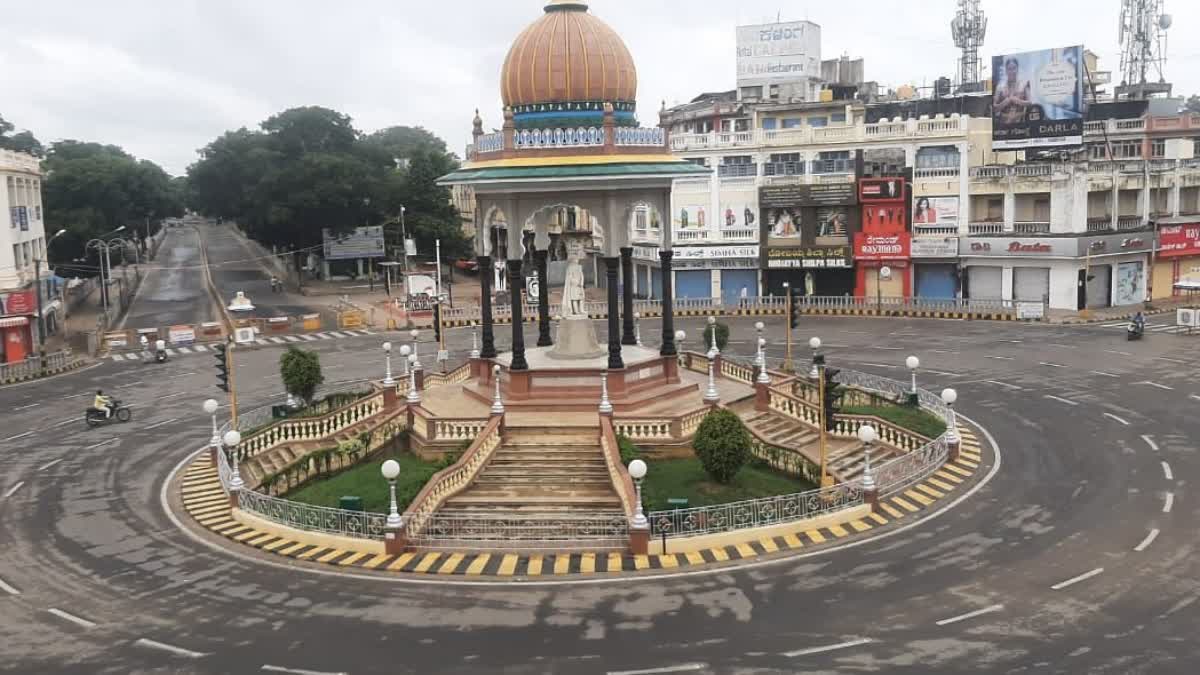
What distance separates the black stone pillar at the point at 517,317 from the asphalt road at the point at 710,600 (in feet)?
38.1

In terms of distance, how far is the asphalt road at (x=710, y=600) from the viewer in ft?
60.6

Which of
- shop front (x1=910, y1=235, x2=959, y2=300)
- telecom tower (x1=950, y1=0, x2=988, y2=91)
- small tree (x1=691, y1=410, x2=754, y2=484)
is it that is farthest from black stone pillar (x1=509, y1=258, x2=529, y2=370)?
telecom tower (x1=950, y1=0, x2=988, y2=91)

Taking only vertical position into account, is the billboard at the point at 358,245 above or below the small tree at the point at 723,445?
above

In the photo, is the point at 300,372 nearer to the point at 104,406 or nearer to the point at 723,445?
the point at 104,406

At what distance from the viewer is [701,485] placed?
28328 millimetres

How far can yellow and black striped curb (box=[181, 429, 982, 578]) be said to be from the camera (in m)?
23.6

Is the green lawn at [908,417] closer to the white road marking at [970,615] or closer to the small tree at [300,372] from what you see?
the white road marking at [970,615]

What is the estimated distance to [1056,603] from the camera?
66.5ft

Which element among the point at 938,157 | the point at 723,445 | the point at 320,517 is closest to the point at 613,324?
the point at 723,445

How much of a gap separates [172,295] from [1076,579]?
9018 centimetres

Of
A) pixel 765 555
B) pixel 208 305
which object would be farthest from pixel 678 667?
pixel 208 305

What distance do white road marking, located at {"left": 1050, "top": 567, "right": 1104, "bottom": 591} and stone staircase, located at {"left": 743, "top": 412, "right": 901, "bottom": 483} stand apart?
29.1 ft

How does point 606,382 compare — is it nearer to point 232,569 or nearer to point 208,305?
point 232,569

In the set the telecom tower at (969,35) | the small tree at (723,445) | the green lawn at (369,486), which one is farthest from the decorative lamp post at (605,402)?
the telecom tower at (969,35)
